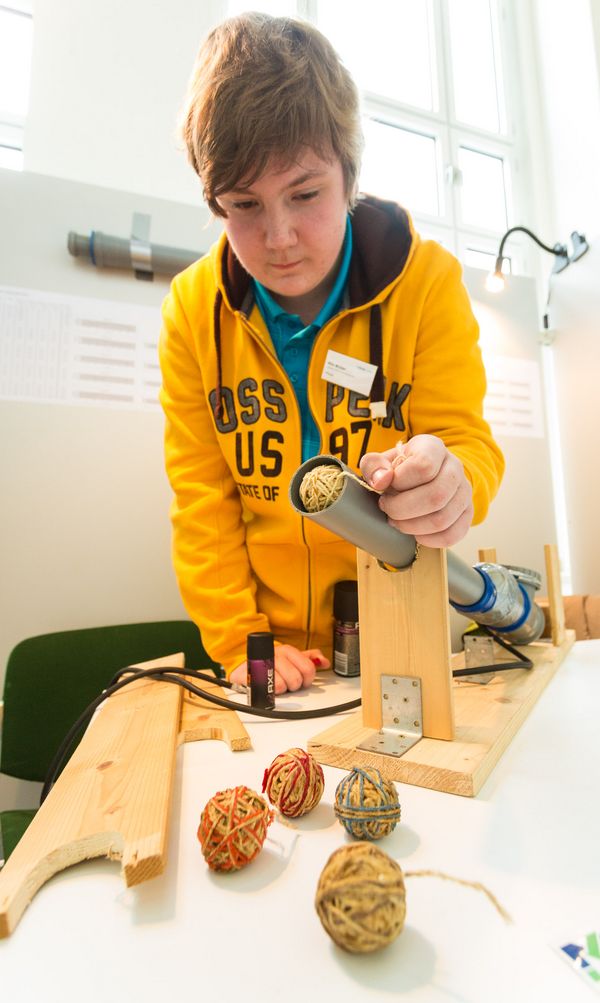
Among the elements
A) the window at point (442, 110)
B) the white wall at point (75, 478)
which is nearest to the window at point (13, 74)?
the white wall at point (75, 478)

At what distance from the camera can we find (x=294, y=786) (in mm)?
404

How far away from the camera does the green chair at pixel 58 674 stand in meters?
1.05

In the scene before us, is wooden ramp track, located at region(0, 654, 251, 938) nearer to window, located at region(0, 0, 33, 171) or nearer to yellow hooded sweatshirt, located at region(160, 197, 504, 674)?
yellow hooded sweatshirt, located at region(160, 197, 504, 674)

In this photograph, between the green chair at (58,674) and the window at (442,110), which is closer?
the green chair at (58,674)

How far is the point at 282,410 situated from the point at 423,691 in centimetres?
50

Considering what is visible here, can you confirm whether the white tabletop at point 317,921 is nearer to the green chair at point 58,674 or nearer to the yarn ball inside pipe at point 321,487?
the yarn ball inside pipe at point 321,487

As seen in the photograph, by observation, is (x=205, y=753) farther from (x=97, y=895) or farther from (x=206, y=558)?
(x=206, y=558)

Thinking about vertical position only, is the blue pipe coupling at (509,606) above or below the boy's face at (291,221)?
below

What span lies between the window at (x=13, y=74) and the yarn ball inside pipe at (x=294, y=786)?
1948 millimetres

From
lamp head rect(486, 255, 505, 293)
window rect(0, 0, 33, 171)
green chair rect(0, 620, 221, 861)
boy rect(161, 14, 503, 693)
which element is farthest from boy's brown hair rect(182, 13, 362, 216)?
window rect(0, 0, 33, 171)

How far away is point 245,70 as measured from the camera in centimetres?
60

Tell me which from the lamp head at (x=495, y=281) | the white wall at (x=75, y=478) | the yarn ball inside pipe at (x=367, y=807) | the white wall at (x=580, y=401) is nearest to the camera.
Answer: the yarn ball inside pipe at (x=367, y=807)

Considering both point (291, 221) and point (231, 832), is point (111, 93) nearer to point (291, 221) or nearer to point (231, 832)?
point (291, 221)

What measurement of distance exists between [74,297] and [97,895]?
52.9 inches
